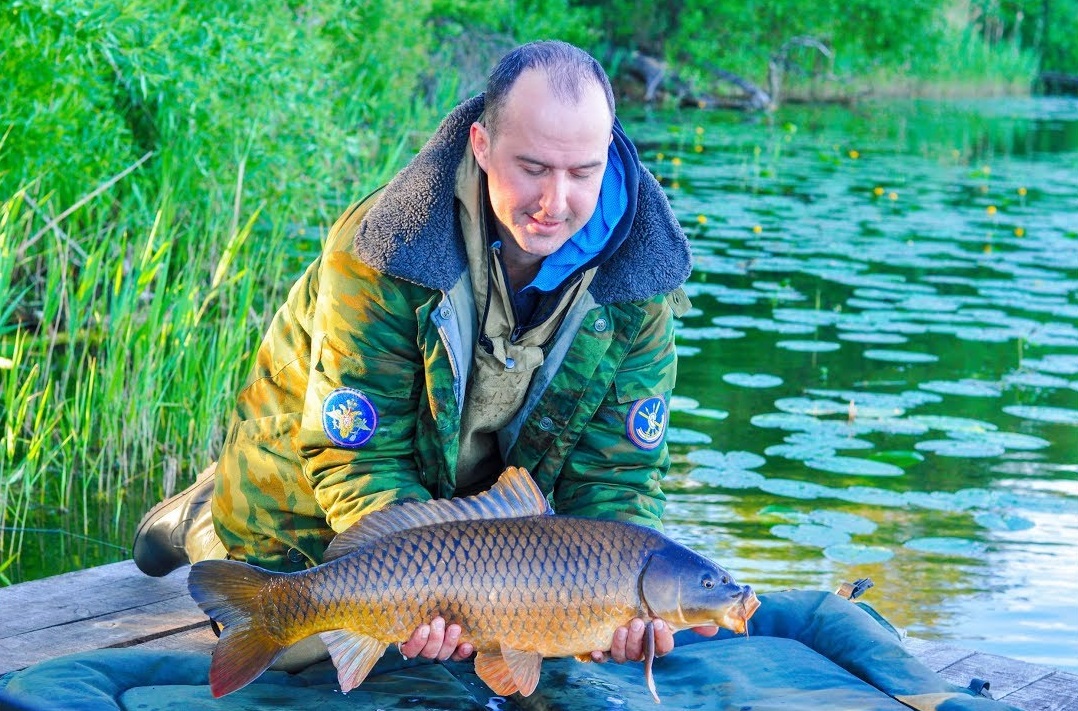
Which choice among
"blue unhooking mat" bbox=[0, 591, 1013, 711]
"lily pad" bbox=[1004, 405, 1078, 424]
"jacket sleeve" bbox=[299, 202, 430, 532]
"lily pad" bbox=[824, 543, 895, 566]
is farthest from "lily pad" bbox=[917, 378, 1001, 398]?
"jacket sleeve" bbox=[299, 202, 430, 532]

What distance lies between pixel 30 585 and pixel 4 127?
7.55ft

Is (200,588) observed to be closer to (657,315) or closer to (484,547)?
(484,547)

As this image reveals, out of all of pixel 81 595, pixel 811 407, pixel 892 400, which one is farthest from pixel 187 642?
pixel 892 400

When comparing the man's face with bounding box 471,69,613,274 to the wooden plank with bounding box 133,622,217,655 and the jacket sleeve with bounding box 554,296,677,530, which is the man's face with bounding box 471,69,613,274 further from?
the wooden plank with bounding box 133,622,217,655

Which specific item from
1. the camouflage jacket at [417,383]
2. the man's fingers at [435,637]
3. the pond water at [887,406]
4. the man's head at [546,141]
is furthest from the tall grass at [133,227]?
→ the man's fingers at [435,637]

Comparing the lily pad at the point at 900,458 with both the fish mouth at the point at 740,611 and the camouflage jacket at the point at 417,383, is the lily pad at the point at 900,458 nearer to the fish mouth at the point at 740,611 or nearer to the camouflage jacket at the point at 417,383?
the camouflage jacket at the point at 417,383

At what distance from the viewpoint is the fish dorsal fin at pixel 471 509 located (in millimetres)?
2572

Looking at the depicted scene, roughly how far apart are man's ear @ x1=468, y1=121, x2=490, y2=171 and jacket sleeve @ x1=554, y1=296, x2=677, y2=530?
49 cm

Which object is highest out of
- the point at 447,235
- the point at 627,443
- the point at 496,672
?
the point at 447,235

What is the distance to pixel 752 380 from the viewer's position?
6.61 metres

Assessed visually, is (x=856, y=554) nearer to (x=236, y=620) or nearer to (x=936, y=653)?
(x=936, y=653)

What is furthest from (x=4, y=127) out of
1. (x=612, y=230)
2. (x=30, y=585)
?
(x=612, y=230)

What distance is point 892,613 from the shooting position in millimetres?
4141

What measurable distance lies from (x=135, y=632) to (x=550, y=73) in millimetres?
1613
